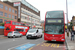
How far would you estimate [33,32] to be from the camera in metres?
19.3

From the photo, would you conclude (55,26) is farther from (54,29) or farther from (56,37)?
(56,37)

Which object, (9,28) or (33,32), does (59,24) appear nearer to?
(33,32)

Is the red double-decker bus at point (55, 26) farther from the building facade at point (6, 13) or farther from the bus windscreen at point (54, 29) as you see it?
the building facade at point (6, 13)

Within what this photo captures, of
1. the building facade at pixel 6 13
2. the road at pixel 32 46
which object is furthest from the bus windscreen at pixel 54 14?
the building facade at pixel 6 13

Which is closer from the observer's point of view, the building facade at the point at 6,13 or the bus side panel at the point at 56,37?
the bus side panel at the point at 56,37

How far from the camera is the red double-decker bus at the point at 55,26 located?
12.5m

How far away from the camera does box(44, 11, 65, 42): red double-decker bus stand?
12514 mm

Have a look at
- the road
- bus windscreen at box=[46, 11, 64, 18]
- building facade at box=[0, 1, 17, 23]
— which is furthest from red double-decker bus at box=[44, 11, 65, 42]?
building facade at box=[0, 1, 17, 23]

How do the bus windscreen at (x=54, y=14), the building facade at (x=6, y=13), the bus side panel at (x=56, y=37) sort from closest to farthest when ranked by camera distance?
the bus side panel at (x=56, y=37), the bus windscreen at (x=54, y=14), the building facade at (x=6, y=13)

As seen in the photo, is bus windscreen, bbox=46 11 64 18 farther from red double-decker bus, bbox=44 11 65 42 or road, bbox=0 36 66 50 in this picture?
road, bbox=0 36 66 50

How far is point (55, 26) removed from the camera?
12.8m

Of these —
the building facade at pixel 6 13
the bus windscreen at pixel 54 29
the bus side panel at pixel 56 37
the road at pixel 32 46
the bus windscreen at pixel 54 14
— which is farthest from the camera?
the building facade at pixel 6 13

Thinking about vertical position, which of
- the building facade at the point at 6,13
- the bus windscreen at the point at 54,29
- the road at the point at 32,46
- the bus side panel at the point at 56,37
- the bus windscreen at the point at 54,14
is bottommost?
the road at the point at 32,46

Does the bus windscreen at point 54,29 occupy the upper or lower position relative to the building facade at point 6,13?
lower
